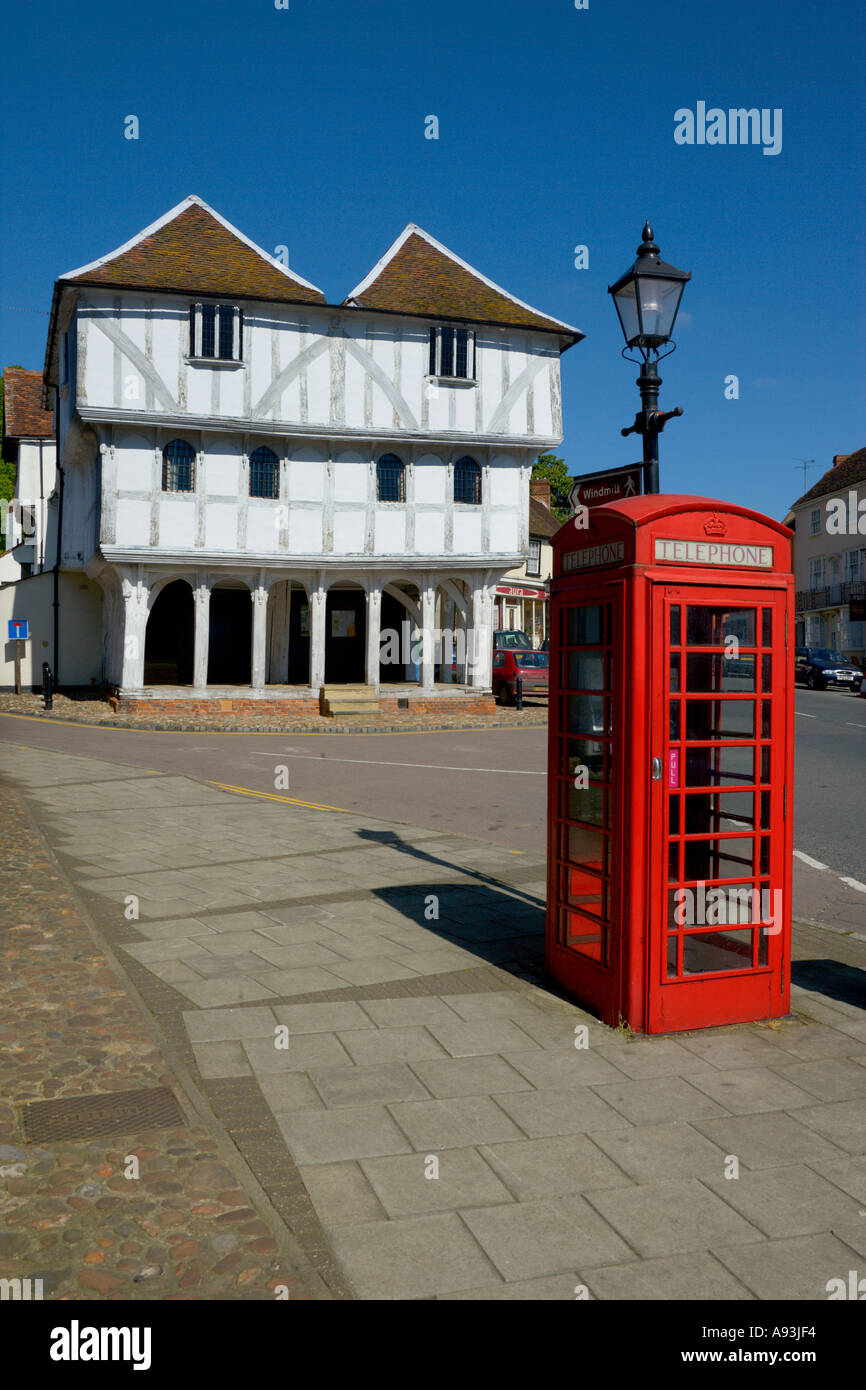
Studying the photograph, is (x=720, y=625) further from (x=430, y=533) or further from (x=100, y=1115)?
(x=430, y=533)

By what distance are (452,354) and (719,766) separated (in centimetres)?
2493

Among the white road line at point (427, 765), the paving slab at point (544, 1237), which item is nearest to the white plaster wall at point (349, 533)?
the white road line at point (427, 765)

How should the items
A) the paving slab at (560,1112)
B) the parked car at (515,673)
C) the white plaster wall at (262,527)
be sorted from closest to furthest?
the paving slab at (560,1112) → the white plaster wall at (262,527) → the parked car at (515,673)

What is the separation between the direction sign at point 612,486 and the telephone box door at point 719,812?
45.2 inches

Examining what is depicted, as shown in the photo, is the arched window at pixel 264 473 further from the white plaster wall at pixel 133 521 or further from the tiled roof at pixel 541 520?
the tiled roof at pixel 541 520

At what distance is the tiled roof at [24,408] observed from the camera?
4144 cm

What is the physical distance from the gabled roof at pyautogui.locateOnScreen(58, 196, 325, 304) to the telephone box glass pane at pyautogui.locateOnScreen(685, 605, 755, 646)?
23.7 meters

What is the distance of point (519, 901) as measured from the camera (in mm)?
8398

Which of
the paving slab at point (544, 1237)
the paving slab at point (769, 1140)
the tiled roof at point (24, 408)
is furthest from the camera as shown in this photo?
the tiled roof at point (24, 408)

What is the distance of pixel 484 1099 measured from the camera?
4719 millimetres

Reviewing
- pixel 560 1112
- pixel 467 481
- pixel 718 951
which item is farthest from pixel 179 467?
pixel 560 1112

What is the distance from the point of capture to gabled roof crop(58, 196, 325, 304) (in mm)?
26172

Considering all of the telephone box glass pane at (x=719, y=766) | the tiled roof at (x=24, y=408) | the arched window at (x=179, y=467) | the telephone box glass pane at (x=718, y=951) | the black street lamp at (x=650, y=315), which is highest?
the tiled roof at (x=24, y=408)

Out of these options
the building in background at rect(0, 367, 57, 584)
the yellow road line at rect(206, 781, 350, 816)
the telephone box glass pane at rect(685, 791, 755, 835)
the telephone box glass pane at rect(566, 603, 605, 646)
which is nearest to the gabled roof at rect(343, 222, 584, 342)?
the building in background at rect(0, 367, 57, 584)
